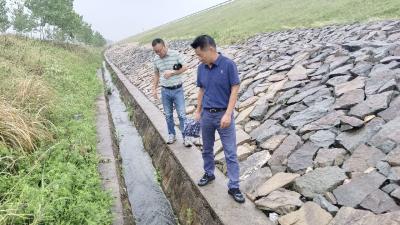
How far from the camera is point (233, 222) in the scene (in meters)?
4.75

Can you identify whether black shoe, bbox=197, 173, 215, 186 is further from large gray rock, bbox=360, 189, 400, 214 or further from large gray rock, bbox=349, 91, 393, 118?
large gray rock, bbox=349, 91, 393, 118

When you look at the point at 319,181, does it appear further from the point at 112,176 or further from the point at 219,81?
the point at 112,176

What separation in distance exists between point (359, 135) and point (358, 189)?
1128 mm

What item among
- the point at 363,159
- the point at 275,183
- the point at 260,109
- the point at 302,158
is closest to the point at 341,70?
the point at 260,109

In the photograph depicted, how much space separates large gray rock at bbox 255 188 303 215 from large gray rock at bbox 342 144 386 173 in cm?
73

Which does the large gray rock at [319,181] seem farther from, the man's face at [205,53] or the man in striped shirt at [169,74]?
the man in striped shirt at [169,74]

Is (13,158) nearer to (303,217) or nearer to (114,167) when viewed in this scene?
(114,167)

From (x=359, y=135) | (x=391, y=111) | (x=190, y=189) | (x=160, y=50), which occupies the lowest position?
(x=190, y=189)

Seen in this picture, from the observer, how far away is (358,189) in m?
4.61

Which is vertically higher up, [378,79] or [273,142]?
[378,79]

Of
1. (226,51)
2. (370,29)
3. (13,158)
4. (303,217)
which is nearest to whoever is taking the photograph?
(303,217)

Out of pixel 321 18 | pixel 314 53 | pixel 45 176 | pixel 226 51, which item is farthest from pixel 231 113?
pixel 321 18

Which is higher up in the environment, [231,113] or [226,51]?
[231,113]

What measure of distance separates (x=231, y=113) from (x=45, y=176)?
258cm
